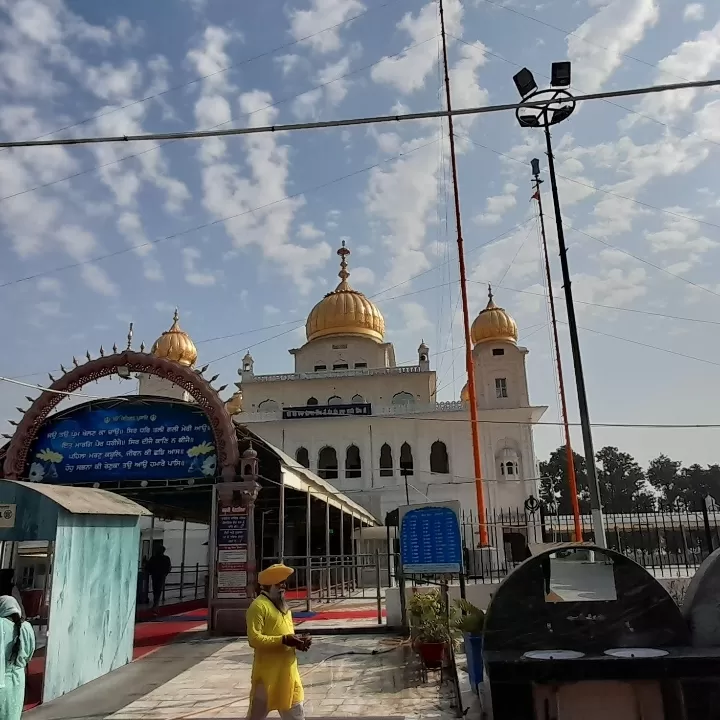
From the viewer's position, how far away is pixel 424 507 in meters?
9.31

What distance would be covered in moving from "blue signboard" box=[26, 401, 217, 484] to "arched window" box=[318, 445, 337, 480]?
1693cm

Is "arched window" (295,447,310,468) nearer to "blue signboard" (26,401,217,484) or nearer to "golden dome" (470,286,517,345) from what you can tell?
"golden dome" (470,286,517,345)

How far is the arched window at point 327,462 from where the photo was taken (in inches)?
1129

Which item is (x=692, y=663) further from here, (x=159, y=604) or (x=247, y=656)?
(x=159, y=604)

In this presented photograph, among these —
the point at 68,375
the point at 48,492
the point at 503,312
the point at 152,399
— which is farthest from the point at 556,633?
the point at 503,312

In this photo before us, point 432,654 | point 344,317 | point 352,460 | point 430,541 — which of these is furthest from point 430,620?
point 344,317

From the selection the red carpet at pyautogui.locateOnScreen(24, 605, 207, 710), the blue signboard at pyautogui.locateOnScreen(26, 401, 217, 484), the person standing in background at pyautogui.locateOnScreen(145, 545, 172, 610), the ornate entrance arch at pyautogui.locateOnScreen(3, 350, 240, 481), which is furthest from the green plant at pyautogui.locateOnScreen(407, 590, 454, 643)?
the person standing in background at pyautogui.locateOnScreen(145, 545, 172, 610)

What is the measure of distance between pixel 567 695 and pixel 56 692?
221 inches

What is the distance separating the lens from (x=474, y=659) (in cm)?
636

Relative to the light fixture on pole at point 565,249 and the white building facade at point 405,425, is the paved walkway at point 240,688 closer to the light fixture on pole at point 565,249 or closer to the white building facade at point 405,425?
the light fixture on pole at point 565,249

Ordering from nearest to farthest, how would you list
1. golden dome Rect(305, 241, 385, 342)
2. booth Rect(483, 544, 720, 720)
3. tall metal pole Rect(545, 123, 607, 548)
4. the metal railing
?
booth Rect(483, 544, 720, 720) → tall metal pole Rect(545, 123, 607, 548) → the metal railing → golden dome Rect(305, 241, 385, 342)

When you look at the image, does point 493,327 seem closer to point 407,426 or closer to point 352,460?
point 407,426

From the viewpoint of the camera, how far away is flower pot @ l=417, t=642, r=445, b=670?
7.49 metres

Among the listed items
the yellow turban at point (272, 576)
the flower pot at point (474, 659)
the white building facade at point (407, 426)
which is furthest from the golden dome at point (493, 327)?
the yellow turban at point (272, 576)
